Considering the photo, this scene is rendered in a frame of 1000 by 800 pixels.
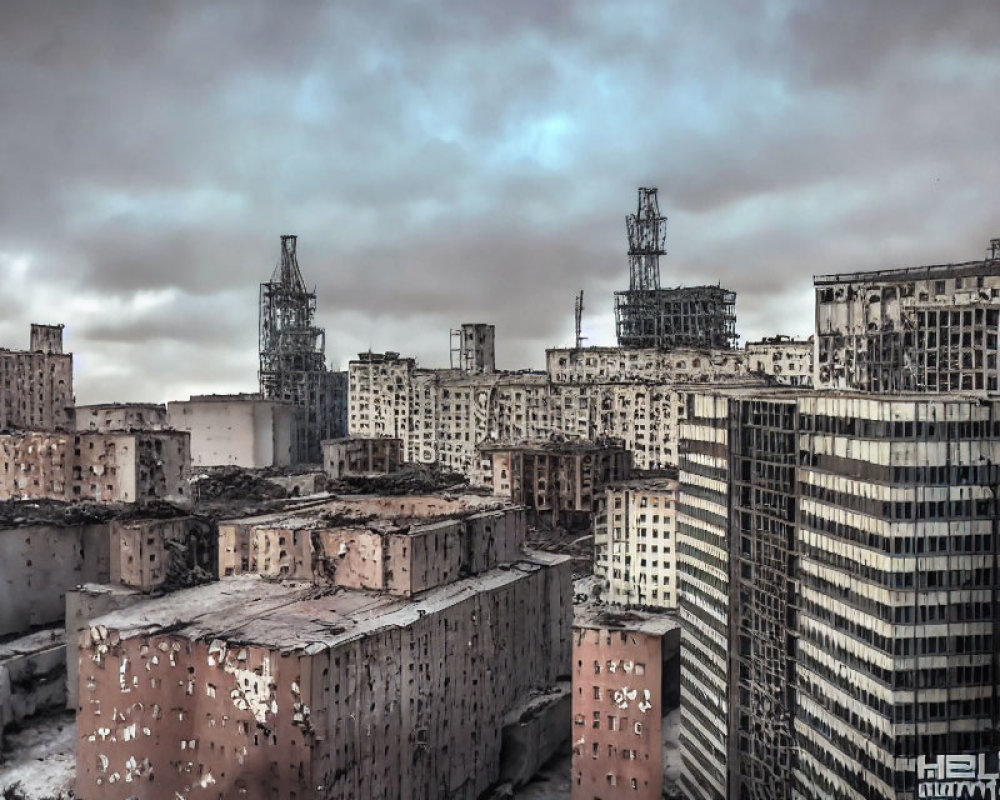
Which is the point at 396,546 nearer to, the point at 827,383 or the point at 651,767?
the point at 651,767

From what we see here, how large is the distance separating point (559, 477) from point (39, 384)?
93.6 metres

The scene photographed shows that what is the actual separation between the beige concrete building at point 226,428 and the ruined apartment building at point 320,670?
72273mm

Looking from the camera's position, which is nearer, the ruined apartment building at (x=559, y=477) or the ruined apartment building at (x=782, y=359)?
the ruined apartment building at (x=559, y=477)

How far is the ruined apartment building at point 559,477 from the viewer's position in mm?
135250

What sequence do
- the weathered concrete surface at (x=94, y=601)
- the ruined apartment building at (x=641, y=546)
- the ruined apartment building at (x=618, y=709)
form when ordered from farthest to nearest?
the ruined apartment building at (x=641, y=546) < the weathered concrete surface at (x=94, y=601) < the ruined apartment building at (x=618, y=709)

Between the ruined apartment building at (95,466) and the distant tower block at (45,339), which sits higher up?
the distant tower block at (45,339)

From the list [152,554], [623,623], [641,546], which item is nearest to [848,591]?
[623,623]

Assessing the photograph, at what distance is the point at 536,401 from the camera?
172 m

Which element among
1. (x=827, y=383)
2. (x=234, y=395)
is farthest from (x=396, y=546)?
→ (x=234, y=395)

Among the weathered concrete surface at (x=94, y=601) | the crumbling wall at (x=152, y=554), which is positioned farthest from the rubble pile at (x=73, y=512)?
the weathered concrete surface at (x=94, y=601)

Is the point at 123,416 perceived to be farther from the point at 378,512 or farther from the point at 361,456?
the point at 378,512

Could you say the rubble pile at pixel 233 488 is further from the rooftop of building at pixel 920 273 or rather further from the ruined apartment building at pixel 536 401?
the rooftop of building at pixel 920 273

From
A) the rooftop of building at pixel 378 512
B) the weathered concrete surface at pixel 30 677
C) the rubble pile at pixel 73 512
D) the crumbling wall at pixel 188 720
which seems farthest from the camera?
the rubble pile at pixel 73 512

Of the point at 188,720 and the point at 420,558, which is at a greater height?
the point at 420,558
